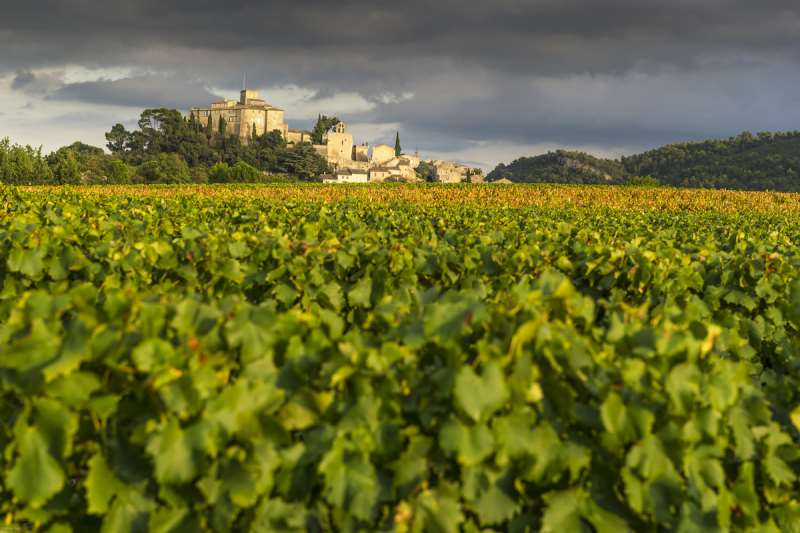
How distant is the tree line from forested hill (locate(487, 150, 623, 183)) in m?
52.8

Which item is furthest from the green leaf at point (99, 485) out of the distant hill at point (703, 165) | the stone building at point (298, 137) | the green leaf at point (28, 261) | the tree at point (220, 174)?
the stone building at point (298, 137)

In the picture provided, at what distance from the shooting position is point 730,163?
119 m

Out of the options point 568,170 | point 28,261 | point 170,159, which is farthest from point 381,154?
point 28,261

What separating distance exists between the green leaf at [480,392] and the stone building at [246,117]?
154 m

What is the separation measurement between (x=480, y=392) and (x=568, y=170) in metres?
155

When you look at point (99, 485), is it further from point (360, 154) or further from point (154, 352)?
point (360, 154)

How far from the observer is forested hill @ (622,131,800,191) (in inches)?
4205

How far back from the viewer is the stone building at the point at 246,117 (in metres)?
154

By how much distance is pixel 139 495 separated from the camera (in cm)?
293

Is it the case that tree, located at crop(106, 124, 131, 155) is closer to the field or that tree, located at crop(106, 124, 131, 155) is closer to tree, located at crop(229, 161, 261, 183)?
tree, located at crop(229, 161, 261, 183)

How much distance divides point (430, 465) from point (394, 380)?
0.45 metres

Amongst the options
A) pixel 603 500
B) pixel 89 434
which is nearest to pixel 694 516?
pixel 603 500

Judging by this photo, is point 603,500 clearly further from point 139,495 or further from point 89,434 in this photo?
point 89,434

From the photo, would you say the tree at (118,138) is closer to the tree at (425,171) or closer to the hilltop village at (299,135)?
the hilltop village at (299,135)
